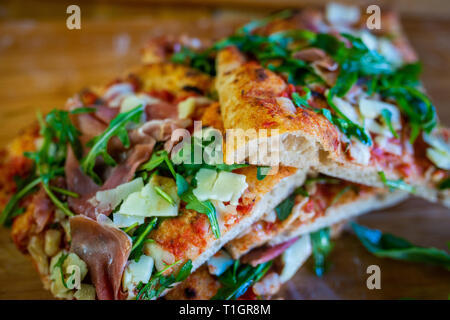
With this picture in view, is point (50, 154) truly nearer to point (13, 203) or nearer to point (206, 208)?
point (13, 203)

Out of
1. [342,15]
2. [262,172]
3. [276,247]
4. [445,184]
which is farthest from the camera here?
[342,15]

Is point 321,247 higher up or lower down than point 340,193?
lower down

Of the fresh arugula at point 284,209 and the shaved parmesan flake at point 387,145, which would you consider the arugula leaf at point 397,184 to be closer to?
the shaved parmesan flake at point 387,145

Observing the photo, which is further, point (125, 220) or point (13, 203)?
point (13, 203)

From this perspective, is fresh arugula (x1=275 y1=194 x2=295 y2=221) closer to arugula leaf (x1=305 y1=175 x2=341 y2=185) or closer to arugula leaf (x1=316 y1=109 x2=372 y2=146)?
arugula leaf (x1=305 y1=175 x2=341 y2=185)

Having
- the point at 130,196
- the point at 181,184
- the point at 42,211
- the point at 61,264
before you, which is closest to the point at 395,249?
the point at 181,184

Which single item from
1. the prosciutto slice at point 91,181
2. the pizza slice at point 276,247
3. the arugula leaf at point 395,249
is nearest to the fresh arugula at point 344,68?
the pizza slice at point 276,247

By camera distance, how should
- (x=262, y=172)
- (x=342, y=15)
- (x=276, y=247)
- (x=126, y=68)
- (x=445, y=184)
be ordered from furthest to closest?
(x=126, y=68) < (x=342, y=15) < (x=445, y=184) < (x=276, y=247) < (x=262, y=172)
